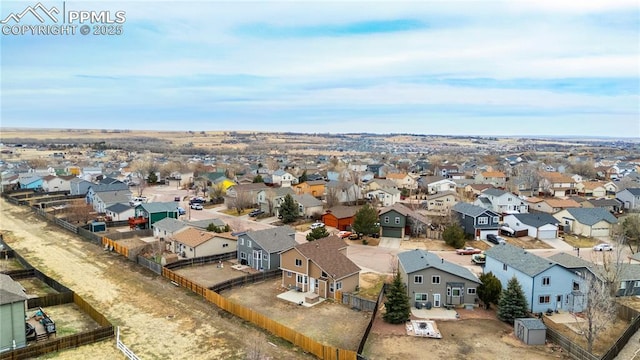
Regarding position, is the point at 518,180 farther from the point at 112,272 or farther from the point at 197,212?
the point at 112,272

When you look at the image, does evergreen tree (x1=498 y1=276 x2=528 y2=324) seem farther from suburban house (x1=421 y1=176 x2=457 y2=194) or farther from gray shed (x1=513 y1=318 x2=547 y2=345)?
suburban house (x1=421 y1=176 x2=457 y2=194)

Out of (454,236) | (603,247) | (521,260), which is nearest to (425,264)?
(521,260)

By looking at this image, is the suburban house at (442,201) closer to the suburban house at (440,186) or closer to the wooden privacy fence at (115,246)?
the suburban house at (440,186)

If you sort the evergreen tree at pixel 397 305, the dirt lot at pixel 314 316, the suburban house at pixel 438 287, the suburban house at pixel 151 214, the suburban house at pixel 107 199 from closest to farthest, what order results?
the dirt lot at pixel 314 316, the evergreen tree at pixel 397 305, the suburban house at pixel 438 287, the suburban house at pixel 151 214, the suburban house at pixel 107 199

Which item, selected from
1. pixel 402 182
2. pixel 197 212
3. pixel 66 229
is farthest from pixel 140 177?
pixel 402 182

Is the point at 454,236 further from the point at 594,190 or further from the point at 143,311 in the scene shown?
the point at 594,190

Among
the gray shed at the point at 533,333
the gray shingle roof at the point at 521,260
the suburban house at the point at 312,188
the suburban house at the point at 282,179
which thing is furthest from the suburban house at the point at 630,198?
the suburban house at the point at 282,179
